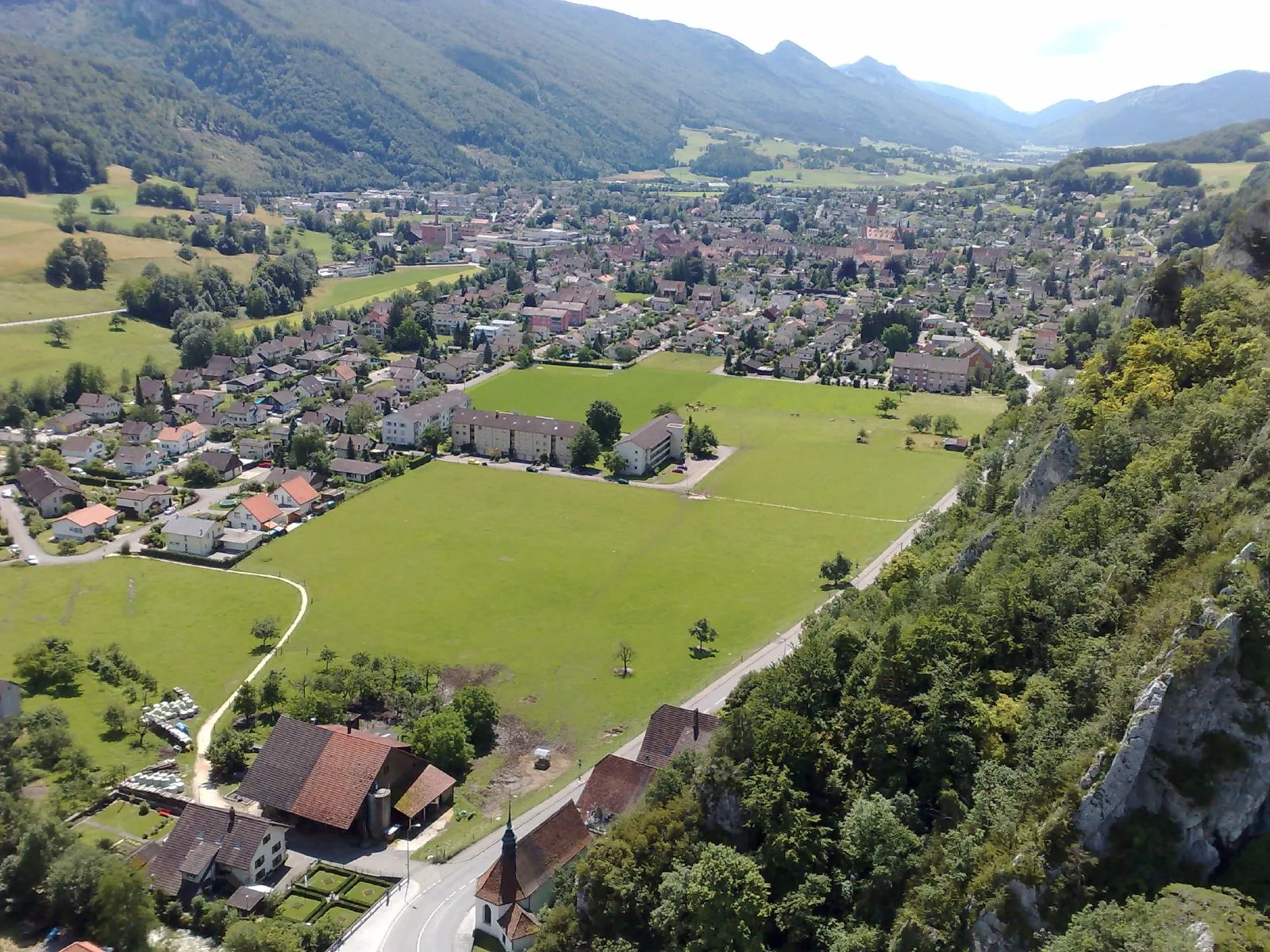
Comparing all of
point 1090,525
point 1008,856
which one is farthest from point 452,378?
point 1008,856

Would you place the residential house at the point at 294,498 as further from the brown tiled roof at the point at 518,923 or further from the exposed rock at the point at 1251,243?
the exposed rock at the point at 1251,243

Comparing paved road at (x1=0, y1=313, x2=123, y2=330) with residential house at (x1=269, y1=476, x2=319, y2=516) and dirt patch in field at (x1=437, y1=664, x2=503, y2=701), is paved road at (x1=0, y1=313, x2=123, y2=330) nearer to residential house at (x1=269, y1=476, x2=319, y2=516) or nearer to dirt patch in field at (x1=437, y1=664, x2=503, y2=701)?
residential house at (x1=269, y1=476, x2=319, y2=516)

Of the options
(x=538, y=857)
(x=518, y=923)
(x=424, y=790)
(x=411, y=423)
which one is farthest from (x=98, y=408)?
(x=518, y=923)

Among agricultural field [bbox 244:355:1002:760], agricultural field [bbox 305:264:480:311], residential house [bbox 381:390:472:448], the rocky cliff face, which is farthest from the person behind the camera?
agricultural field [bbox 305:264:480:311]

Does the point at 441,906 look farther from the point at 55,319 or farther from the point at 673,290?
the point at 673,290

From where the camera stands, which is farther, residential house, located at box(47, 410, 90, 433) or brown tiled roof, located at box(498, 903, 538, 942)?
residential house, located at box(47, 410, 90, 433)

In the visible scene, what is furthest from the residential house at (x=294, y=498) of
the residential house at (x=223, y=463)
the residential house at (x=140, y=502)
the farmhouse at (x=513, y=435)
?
the farmhouse at (x=513, y=435)

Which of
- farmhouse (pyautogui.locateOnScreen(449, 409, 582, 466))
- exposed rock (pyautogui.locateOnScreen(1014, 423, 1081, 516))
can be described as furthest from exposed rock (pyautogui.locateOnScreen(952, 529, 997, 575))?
farmhouse (pyautogui.locateOnScreen(449, 409, 582, 466))
